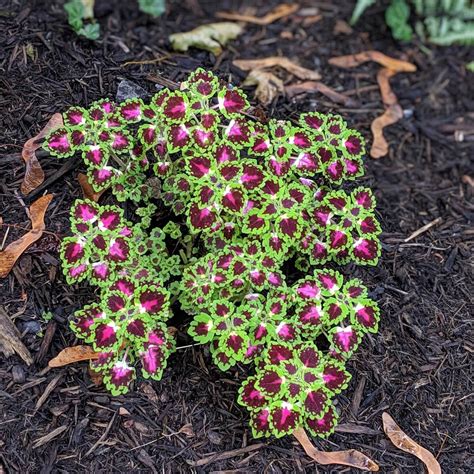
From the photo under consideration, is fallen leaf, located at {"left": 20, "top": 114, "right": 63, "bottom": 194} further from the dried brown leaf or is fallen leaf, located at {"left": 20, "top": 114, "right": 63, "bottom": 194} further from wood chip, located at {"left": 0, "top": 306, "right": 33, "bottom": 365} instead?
the dried brown leaf

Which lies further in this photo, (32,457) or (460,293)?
(460,293)

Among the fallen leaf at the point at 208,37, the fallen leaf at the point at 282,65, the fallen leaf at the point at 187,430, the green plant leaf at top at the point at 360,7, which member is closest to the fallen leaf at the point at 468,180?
the fallen leaf at the point at 282,65

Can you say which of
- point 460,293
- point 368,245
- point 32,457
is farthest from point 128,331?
point 460,293

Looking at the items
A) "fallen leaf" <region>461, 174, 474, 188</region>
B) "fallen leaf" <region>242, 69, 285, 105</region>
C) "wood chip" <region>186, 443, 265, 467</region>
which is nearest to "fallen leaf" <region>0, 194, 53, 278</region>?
"wood chip" <region>186, 443, 265, 467</region>

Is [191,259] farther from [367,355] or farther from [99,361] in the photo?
[367,355]

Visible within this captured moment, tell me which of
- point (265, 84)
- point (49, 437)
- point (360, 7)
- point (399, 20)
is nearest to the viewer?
point (49, 437)

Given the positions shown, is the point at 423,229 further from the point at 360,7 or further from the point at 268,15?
the point at 268,15

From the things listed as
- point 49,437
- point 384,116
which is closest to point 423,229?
point 384,116
